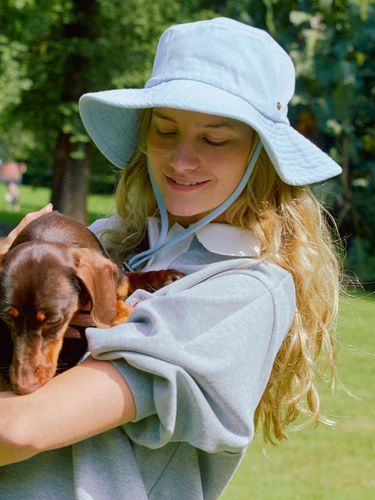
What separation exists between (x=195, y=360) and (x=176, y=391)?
0.08m

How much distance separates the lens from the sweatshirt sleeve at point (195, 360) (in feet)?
7.45

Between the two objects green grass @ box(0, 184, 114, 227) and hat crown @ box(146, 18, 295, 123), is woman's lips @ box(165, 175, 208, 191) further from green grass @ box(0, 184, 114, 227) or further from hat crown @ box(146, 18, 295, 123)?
green grass @ box(0, 184, 114, 227)

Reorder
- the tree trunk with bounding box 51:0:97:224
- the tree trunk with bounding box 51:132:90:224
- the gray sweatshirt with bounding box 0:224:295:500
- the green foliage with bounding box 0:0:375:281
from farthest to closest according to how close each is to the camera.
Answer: the tree trunk with bounding box 51:132:90:224
the tree trunk with bounding box 51:0:97:224
the green foliage with bounding box 0:0:375:281
the gray sweatshirt with bounding box 0:224:295:500

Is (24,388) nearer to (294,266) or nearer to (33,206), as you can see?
(294,266)

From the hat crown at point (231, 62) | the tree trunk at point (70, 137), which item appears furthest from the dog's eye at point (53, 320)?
the tree trunk at point (70, 137)

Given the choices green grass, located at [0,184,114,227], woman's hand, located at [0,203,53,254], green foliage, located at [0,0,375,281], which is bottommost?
green grass, located at [0,184,114,227]

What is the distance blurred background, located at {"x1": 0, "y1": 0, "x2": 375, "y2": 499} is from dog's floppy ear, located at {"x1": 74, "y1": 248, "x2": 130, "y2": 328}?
3.75 m

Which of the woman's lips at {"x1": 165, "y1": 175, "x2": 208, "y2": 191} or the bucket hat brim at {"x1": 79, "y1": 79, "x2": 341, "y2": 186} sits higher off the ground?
the bucket hat brim at {"x1": 79, "y1": 79, "x2": 341, "y2": 186}

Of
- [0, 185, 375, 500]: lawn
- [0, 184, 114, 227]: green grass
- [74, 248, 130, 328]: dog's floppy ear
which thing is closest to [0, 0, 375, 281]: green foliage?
[0, 184, 114, 227]: green grass

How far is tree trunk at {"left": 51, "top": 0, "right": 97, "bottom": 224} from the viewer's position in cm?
1989

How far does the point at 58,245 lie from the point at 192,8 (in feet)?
60.4

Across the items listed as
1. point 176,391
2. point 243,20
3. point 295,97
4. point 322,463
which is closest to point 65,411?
point 176,391

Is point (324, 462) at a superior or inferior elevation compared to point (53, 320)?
inferior

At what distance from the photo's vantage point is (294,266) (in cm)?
277
